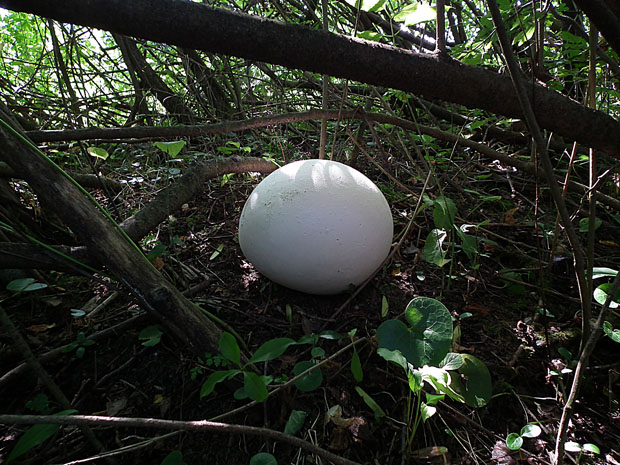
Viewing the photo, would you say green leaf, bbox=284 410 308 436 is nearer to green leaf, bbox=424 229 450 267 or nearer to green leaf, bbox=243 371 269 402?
green leaf, bbox=243 371 269 402

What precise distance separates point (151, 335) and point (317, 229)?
833mm

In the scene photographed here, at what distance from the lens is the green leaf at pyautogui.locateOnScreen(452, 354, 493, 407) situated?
48.6 inches

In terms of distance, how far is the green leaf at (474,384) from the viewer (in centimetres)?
123

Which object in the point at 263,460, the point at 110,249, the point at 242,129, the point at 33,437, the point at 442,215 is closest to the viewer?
the point at 33,437

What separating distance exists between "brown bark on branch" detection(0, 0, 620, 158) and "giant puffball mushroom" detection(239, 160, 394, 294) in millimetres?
560

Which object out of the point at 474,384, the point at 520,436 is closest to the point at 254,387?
the point at 474,384

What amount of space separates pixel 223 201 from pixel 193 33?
1803mm

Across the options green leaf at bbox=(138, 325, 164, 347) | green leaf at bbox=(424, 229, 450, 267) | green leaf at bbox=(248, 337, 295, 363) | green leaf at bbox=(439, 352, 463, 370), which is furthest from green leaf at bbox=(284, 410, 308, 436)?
green leaf at bbox=(424, 229, 450, 267)

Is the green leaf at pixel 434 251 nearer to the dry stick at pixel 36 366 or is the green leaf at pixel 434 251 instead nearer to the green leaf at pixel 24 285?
the dry stick at pixel 36 366

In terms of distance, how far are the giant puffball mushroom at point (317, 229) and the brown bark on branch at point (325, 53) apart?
1.84ft

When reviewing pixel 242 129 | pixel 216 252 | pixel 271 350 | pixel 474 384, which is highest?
pixel 242 129

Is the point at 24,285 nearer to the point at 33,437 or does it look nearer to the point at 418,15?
the point at 33,437

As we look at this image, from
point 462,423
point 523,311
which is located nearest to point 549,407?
point 462,423

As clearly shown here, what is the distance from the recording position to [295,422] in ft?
3.97
